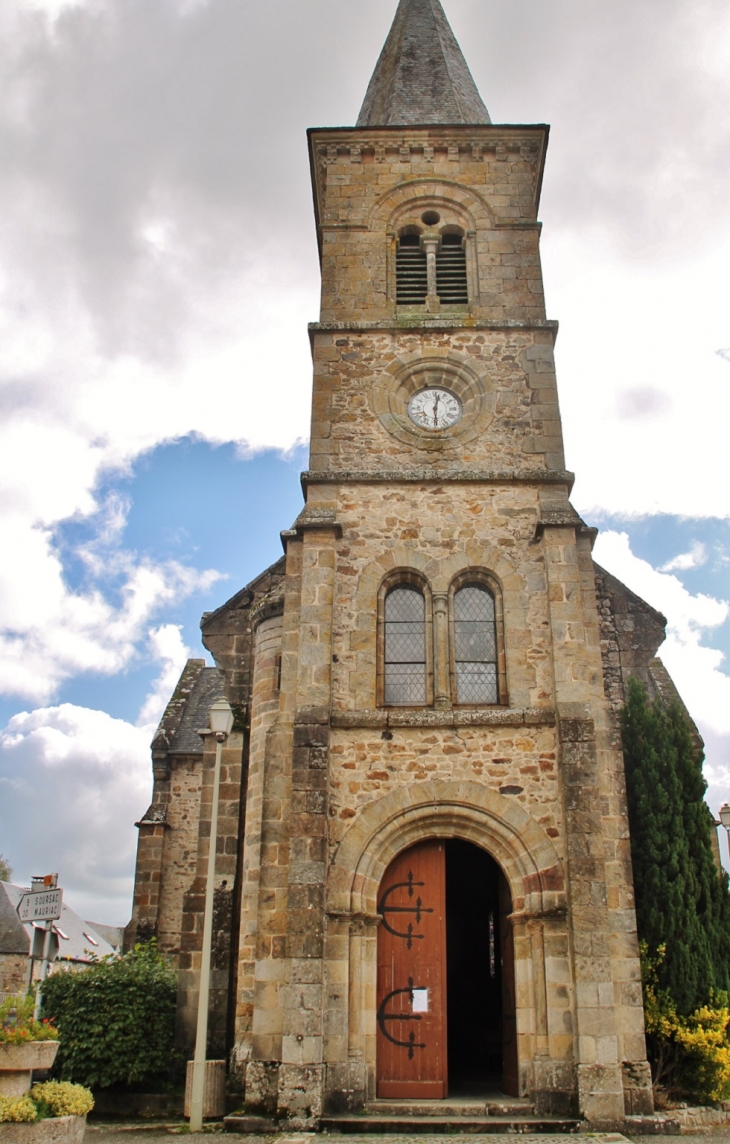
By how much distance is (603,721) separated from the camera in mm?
12781

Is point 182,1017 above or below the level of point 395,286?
below

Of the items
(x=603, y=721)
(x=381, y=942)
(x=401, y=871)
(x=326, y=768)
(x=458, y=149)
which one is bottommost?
(x=381, y=942)

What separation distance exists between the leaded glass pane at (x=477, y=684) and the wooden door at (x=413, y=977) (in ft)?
6.81

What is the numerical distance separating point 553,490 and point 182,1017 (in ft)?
30.4

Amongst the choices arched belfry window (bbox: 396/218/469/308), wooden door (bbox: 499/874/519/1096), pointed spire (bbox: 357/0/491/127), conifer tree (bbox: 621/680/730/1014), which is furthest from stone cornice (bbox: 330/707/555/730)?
pointed spire (bbox: 357/0/491/127)

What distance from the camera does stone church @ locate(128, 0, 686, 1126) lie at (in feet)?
37.0

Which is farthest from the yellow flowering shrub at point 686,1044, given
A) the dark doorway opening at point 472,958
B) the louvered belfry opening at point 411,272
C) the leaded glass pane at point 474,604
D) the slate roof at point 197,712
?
the slate roof at point 197,712

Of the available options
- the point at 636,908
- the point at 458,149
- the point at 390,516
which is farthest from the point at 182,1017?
the point at 458,149

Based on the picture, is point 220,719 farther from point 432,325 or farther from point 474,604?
point 432,325

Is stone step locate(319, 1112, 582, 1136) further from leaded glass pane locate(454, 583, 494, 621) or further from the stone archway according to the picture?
leaded glass pane locate(454, 583, 494, 621)

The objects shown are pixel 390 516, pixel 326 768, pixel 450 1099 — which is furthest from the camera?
pixel 390 516

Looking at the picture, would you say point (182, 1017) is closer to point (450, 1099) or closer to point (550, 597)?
point (450, 1099)

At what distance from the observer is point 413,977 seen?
11.8 m

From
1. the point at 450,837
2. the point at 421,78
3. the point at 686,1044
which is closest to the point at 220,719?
the point at 450,837
